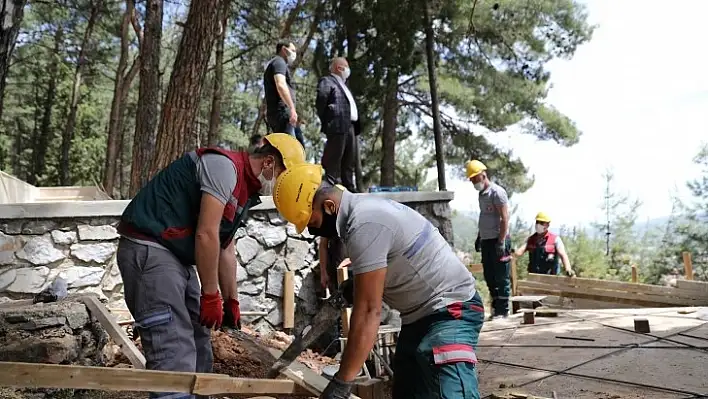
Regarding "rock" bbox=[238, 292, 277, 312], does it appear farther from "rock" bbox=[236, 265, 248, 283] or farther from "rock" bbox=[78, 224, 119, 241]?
"rock" bbox=[78, 224, 119, 241]

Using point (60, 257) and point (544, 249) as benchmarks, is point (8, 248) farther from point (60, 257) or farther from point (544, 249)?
point (544, 249)

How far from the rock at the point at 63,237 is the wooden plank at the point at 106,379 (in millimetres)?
3329

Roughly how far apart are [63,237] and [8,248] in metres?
0.41

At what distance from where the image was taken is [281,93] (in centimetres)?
611

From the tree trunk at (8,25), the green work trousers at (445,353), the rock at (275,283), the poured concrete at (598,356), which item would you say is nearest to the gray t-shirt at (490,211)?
the poured concrete at (598,356)

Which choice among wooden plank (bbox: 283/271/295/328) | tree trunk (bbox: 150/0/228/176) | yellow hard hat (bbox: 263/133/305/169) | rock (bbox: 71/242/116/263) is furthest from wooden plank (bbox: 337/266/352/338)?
yellow hard hat (bbox: 263/133/305/169)

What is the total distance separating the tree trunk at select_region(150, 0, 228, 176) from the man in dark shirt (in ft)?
2.44

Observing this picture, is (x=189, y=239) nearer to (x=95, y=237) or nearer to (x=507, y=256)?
(x=95, y=237)

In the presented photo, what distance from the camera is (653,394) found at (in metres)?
4.11

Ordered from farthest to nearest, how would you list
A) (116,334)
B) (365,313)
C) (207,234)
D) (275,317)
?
(275,317), (116,334), (207,234), (365,313)

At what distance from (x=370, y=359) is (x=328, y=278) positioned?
149 centimetres

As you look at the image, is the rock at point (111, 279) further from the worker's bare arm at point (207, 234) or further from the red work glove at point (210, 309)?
the worker's bare arm at point (207, 234)

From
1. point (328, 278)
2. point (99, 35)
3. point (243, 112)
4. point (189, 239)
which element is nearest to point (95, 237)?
point (328, 278)

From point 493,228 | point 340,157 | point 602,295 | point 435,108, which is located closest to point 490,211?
point 493,228
